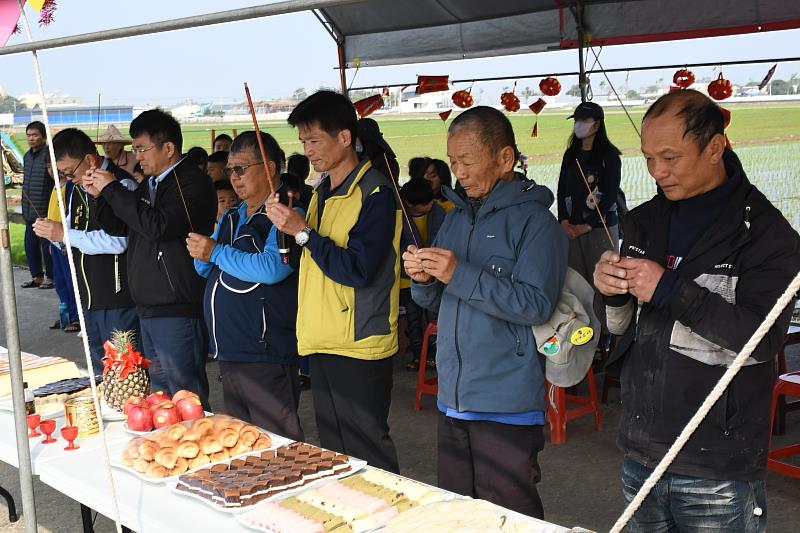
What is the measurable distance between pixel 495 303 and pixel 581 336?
23cm

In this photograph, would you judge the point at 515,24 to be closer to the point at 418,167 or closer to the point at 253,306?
the point at 418,167

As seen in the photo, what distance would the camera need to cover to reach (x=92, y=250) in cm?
355

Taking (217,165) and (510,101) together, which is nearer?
(217,165)

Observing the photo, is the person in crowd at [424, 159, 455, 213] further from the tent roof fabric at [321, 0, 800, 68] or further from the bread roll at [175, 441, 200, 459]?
the bread roll at [175, 441, 200, 459]

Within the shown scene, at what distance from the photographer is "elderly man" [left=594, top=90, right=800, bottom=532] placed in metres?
1.57

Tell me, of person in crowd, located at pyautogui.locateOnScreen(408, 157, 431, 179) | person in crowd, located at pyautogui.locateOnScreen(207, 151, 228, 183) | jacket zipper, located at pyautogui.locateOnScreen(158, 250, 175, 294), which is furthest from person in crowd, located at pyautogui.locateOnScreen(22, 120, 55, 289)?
jacket zipper, located at pyautogui.locateOnScreen(158, 250, 175, 294)

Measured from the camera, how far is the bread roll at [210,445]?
2.22 m

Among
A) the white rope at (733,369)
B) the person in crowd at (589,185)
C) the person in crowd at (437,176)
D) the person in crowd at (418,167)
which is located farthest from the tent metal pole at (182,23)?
the person in crowd at (418,167)

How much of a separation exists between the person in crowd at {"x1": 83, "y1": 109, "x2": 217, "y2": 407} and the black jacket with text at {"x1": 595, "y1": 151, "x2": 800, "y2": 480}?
6.49ft

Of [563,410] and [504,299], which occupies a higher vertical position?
[504,299]

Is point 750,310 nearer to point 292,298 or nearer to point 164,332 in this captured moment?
point 292,298

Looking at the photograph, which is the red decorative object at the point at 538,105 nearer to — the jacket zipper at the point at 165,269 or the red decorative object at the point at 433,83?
the red decorative object at the point at 433,83

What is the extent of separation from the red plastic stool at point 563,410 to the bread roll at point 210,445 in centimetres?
193

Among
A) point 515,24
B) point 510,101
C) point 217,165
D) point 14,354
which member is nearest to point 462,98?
point 510,101
